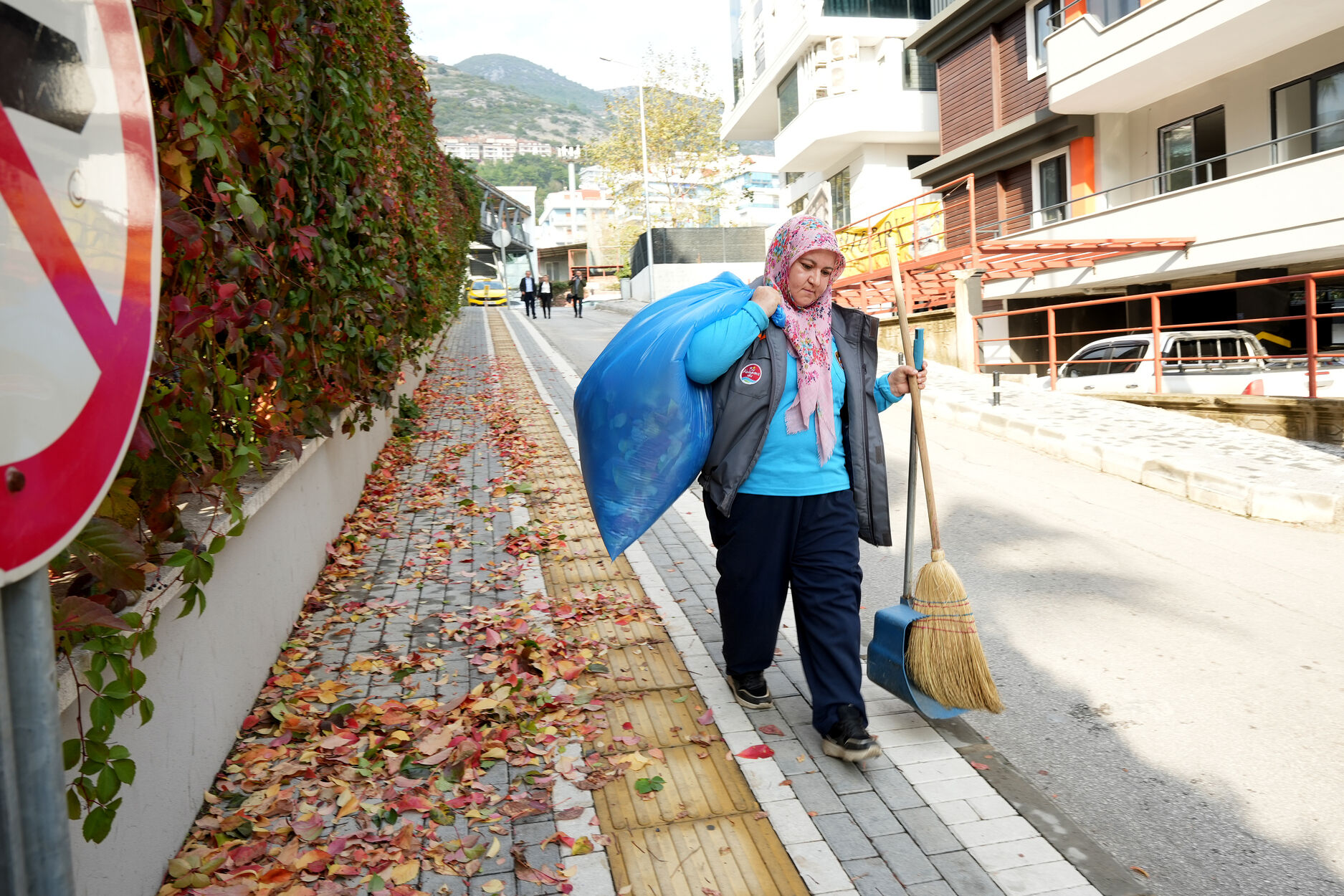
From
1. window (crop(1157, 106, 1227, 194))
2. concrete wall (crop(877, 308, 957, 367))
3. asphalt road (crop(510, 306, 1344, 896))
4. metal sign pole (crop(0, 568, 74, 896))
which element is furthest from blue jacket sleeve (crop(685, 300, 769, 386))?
window (crop(1157, 106, 1227, 194))

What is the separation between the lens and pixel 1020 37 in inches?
973

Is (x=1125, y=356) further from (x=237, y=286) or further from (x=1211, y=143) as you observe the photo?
(x=237, y=286)

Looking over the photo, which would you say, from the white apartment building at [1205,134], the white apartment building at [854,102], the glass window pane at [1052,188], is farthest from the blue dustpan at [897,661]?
the white apartment building at [854,102]

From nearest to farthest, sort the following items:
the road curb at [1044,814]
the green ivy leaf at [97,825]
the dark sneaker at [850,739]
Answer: the green ivy leaf at [97,825]
the road curb at [1044,814]
the dark sneaker at [850,739]

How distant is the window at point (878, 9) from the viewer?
32906 millimetres

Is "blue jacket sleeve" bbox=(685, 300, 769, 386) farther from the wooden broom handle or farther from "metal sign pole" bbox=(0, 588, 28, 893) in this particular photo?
"metal sign pole" bbox=(0, 588, 28, 893)

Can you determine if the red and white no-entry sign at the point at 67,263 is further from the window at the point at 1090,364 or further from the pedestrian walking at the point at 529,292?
the pedestrian walking at the point at 529,292

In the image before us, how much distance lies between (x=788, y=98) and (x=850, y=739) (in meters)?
36.1

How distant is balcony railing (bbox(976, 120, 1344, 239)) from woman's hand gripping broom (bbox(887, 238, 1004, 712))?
586 inches

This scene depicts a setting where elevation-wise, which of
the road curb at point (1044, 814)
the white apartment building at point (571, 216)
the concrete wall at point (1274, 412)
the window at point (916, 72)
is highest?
the white apartment building at point (571, 216)

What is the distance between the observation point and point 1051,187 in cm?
2402

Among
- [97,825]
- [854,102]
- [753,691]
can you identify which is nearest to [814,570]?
[753,691]

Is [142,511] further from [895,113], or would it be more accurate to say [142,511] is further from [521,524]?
[895,113]

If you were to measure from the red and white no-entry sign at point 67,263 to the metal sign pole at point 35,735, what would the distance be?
7cm
